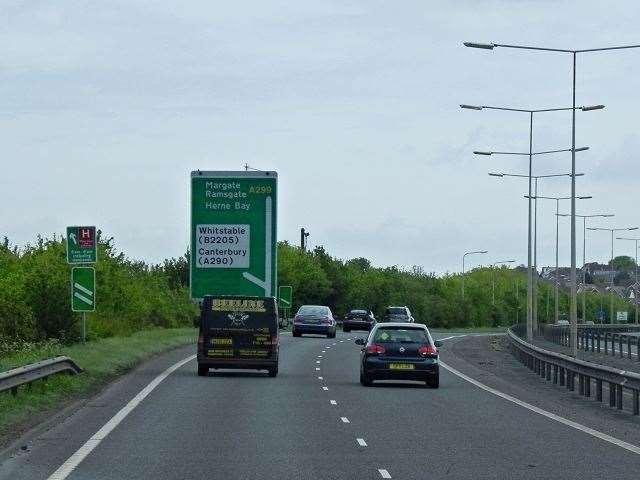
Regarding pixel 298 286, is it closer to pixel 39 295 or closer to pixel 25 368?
pixel 39 295

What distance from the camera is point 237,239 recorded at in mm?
35000

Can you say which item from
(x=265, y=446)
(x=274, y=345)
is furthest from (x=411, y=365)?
(x=265, y=446)

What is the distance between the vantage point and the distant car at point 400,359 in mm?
31406

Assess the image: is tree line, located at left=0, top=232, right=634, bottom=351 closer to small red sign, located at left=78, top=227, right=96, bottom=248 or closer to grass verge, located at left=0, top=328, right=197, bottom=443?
grass verge, located at left=0, top=328, right=197, bottom=443

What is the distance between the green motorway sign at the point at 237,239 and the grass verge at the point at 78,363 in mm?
3089

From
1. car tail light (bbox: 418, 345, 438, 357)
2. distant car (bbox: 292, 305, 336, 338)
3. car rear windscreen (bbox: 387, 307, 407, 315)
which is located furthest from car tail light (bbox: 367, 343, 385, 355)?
car rear windscreen (bbox: 387, 307, 407, 315)

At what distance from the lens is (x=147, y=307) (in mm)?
69500

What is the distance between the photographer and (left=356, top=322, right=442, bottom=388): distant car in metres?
31.4

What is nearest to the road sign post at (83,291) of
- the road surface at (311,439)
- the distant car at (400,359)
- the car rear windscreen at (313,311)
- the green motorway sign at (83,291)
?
the green motorway sign at (83,291)

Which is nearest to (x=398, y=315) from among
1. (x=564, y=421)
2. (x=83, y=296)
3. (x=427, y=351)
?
(x=83, y=296)

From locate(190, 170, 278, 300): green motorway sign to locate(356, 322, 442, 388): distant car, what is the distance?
403cm

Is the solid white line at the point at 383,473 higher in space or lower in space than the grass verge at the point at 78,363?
lower

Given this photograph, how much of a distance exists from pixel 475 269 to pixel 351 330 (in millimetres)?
110067

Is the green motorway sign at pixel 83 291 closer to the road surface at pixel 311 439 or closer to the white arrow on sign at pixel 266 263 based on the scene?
the white arrow on sign at pixel 266 263
